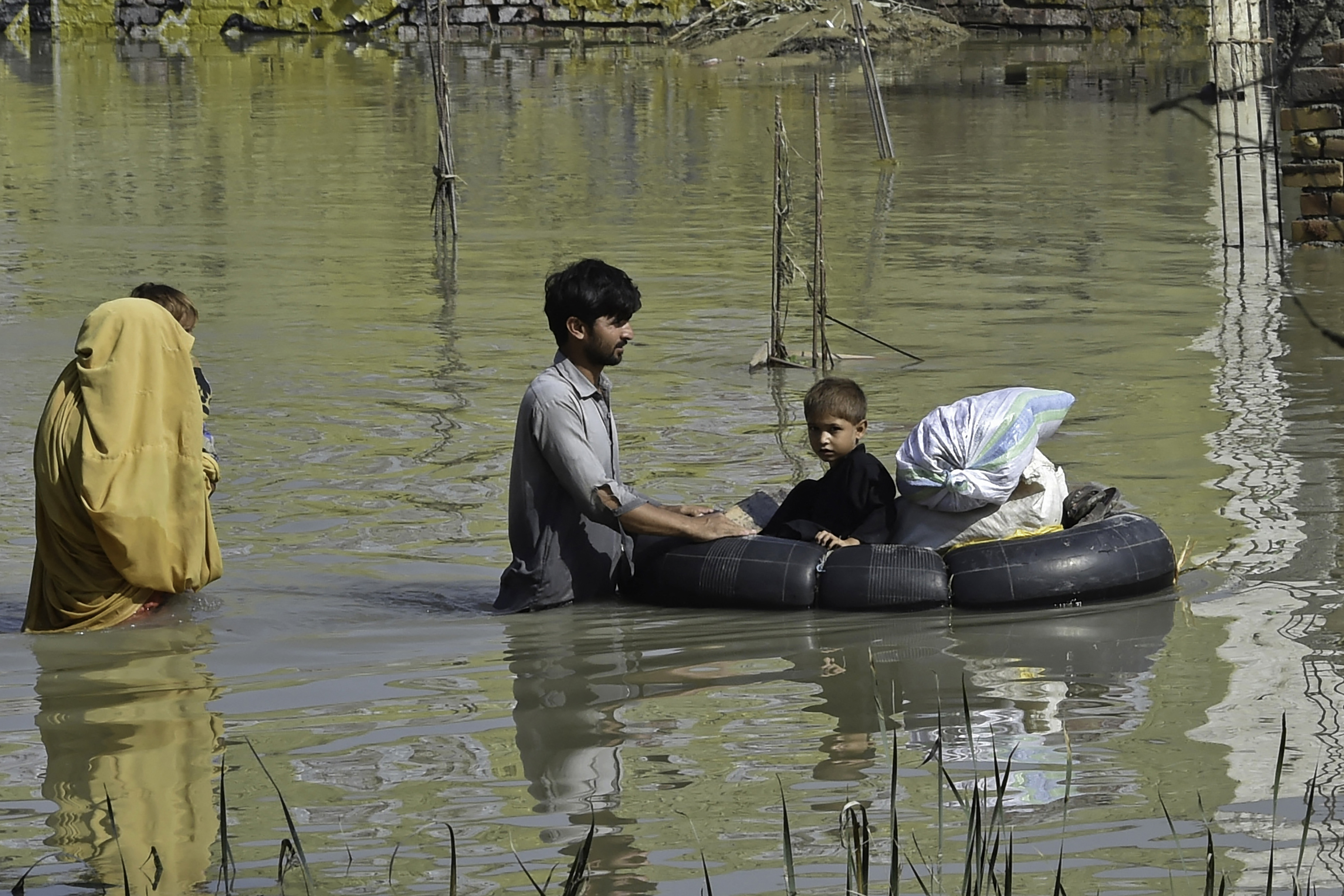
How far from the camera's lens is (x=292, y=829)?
3.12 metres

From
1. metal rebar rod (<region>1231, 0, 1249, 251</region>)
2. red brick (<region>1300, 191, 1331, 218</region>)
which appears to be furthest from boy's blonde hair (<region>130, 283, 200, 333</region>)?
red brick (<region>1300, 191, 1331, 218</region>)

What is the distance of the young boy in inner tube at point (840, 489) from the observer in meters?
5.86

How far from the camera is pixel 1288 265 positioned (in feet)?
39.0

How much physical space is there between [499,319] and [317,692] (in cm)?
649

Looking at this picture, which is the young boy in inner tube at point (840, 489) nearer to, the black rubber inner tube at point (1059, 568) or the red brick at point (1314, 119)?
the black rubber inner tube at point (1059, 568)

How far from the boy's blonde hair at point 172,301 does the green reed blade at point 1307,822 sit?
12.2 feet

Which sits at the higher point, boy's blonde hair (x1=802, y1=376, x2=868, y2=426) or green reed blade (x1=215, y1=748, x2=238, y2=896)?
boy's blonde hair (x1=802, y1=376, x2=868, y2=426)

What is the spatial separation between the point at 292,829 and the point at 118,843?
794 mm

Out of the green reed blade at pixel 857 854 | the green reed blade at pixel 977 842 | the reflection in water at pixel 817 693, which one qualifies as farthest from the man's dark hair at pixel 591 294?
the green reed blade at pixel 977 842

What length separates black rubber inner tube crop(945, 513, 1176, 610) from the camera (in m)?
5.72

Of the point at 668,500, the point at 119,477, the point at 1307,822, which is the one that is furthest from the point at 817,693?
the point at 668,500

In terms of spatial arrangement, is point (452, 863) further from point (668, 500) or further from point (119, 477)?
point (668, 500)

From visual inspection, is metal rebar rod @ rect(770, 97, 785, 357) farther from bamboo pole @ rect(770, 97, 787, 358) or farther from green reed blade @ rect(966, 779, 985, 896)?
green reed blade @ rect(966, 779, 985, 896)

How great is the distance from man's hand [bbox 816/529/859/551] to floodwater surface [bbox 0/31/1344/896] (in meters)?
0.31
